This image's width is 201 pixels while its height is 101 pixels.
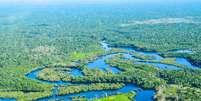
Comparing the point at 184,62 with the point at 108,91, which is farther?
the point at 184,62

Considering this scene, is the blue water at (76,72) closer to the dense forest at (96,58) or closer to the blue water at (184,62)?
the dense forest at (96,58)

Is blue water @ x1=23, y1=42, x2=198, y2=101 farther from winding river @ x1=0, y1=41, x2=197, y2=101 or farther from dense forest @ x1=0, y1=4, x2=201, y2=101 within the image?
dense forest @ x1=0, y1=4, x2=201, y2=101

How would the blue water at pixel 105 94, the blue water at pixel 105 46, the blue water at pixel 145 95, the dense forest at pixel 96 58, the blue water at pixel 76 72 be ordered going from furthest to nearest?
the blue water at pixel 105 46 → the blue water at pixel 76 72 → the dense forest at pixel 96 58 → the blue water at pixel 105 94 → the blue water at pixel 145 95

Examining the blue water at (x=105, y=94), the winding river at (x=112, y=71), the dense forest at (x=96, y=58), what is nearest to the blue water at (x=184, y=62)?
the winding river at (x=112, y=71)

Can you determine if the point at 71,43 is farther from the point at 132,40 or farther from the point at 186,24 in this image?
the point at 186,24

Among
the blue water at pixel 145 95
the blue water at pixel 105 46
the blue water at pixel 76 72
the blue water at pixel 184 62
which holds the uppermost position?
the blue water at pixel 145 95

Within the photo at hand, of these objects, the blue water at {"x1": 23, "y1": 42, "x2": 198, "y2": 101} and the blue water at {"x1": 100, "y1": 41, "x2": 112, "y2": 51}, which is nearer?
the blue water at {"x1": 23, "y1": 42, "x2": 198, "y2": 101}

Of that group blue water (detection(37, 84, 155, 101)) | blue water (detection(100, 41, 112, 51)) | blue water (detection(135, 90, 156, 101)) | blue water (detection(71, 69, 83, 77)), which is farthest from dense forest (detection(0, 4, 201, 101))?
blue water (detection(100, 41, 112, 51))

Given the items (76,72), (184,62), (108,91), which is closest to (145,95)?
(108,91)

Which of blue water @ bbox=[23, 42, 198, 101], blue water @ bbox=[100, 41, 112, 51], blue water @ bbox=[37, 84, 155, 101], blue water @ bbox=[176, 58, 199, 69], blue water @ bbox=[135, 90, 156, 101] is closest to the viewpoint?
blue water @ bbox=[135, 90, 156, 101]

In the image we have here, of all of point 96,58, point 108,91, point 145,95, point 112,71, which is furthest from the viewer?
point 96,58

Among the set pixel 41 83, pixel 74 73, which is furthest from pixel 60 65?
pixel 41 83

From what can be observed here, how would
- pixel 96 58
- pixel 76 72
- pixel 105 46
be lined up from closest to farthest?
pixel 76 72 → pixel 96 58 → pixel 105 46

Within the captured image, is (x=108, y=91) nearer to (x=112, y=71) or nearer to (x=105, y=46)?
(x=112, y=71)
